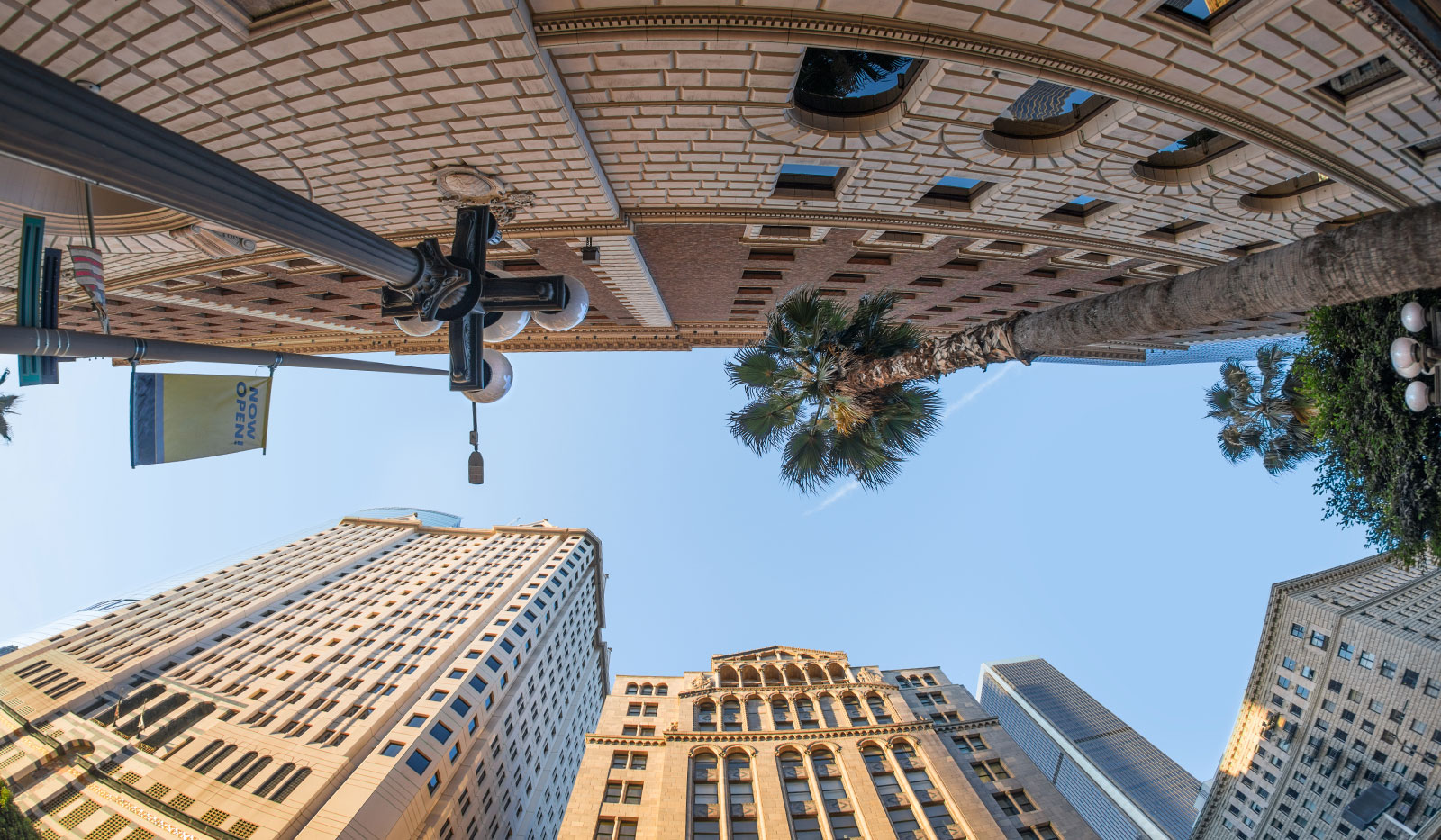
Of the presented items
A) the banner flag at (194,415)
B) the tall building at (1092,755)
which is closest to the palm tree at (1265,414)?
the banner flag at (194,415)

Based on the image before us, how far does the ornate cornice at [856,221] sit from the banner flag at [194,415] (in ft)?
32.7

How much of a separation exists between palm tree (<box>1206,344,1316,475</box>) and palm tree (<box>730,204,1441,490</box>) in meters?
15.5

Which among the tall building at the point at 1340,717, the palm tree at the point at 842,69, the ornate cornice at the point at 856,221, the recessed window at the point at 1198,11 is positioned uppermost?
the palm tree at the point at 842,69

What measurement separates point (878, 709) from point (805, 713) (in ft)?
16.1

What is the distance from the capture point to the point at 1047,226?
1563 centimetres

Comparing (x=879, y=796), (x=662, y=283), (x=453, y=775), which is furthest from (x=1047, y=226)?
(x=453, y=775)

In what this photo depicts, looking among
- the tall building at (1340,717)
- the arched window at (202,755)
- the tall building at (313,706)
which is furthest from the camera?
the tall building at (1340,717)

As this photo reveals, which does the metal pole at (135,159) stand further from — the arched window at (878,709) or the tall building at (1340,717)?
the tall building at (1340,717)

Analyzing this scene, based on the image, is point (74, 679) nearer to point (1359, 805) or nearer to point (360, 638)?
point (360, 638)

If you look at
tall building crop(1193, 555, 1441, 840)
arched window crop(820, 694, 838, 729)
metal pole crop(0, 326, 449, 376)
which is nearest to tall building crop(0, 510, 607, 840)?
arched window crop(820, 694, 838, 729)

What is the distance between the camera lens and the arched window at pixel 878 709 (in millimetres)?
34600

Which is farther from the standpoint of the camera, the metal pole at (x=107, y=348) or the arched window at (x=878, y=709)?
the arched window at (x=878, y=709)

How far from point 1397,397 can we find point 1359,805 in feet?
184

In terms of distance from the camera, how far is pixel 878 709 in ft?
117
